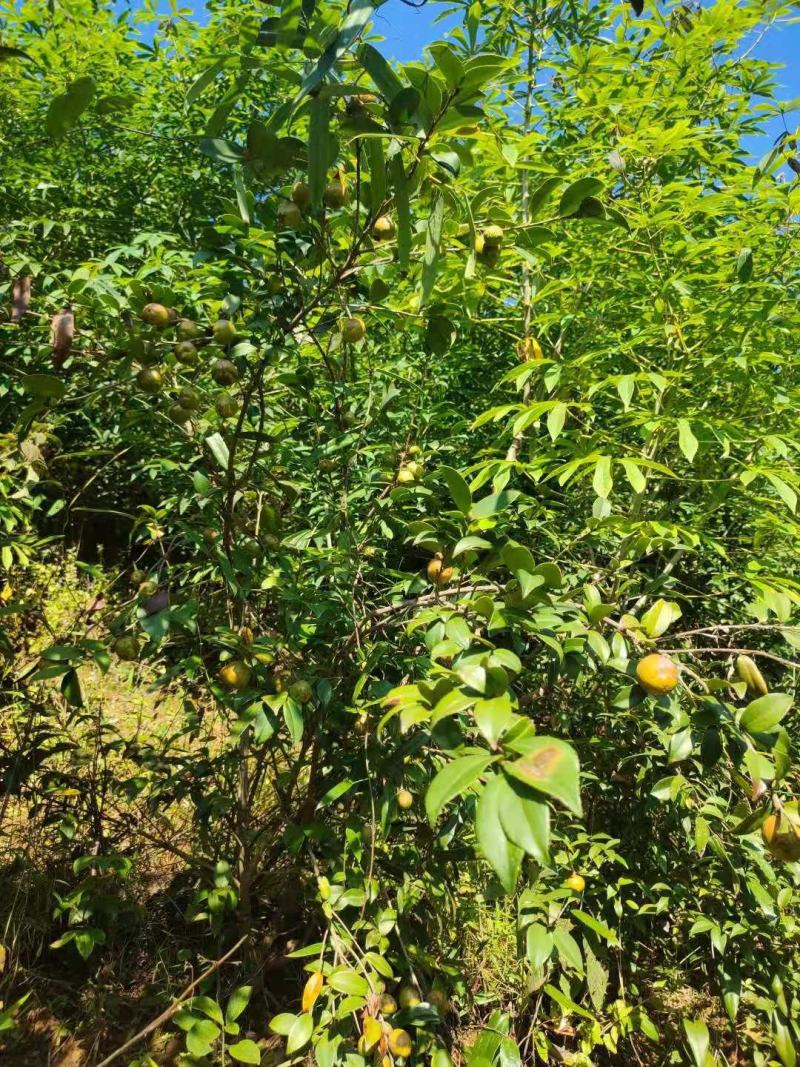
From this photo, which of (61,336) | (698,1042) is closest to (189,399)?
(61,336)

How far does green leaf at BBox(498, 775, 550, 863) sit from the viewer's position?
0.55 m

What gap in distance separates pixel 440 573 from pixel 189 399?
56 cm

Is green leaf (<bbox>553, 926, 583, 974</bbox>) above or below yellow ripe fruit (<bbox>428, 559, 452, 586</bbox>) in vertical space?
below

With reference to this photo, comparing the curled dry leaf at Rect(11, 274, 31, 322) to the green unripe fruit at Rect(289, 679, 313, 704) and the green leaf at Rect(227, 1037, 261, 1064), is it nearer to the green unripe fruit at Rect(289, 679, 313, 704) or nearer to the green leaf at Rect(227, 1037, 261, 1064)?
the green unripe fruit at Rect(289, 679, 313, 704)

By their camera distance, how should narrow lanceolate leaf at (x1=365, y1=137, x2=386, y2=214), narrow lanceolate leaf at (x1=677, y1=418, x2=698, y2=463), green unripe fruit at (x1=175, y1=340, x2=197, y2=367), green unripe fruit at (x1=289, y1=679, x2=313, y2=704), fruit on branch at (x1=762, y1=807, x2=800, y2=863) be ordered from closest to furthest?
fruit on branch at (x1=762, y1=807, x2=800, y2=863) → narrow lanceolate leaf at (x1=365, y1=137, x2=386, y2=214) → green unripe fruit at (x1=175, y1=340, x2=197, y2=367) → green unripe fruit at (x1=289, y1=679, x2=313, y2=704) → narrow lanceolate leaf at (x1=677, y1=418, x2=698, y2=463)

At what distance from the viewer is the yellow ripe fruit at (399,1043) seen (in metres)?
1.19

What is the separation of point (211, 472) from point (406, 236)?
2.80 ft

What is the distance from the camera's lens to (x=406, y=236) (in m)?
0.88

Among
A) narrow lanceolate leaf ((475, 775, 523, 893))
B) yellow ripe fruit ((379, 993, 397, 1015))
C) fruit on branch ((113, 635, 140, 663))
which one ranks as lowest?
yellow ripe fruit ((379, 993, 397, 1015))

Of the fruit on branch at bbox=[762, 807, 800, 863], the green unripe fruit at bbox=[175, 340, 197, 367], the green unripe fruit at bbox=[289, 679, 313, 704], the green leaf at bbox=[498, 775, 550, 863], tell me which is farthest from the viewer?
the green unripe fruit at bbox=[289, 679, 313, 704]

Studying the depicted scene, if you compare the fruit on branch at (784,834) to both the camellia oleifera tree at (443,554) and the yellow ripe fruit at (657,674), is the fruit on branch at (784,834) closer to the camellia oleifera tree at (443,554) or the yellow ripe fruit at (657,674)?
the camellia oleifera tree at (443,554)

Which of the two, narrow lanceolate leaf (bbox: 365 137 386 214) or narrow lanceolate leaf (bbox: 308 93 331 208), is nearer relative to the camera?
narrow lanceolate leaf (bbox: 308 93 331 208)

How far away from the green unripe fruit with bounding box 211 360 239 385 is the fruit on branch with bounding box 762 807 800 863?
1.09 m

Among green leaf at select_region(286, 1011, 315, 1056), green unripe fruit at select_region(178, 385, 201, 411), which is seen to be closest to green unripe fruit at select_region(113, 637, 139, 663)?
Answer: green unripe fruit at select_region(178, 385, 201, 411)
